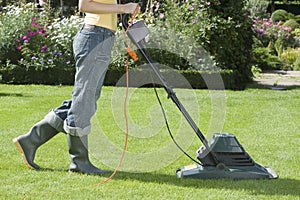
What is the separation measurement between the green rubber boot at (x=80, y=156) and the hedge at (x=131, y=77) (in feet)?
14.5

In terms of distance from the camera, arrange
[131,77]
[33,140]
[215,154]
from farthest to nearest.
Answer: [131,77] → [33,140] → [215,154]

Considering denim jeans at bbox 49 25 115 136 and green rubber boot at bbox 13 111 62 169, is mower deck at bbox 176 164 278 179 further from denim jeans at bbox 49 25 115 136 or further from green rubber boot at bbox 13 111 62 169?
green rubber boot at bbox 13 111 62 169

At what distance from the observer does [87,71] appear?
3834 mm

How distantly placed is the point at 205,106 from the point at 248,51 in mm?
2795

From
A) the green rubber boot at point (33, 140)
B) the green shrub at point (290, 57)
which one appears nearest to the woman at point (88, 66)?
the green rubber boot at point (33, 140)

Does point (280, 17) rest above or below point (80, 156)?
below

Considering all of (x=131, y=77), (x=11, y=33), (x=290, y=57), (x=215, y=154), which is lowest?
(x=290, y=57)

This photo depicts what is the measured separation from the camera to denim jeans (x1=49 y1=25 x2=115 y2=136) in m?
3.82

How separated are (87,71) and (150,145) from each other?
49.1 inches

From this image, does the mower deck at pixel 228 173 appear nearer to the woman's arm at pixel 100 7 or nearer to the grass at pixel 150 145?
the grass at pixel 150 145

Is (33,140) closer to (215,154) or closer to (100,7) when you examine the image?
(100,7)

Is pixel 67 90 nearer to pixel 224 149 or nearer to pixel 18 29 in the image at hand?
pixel 18 29

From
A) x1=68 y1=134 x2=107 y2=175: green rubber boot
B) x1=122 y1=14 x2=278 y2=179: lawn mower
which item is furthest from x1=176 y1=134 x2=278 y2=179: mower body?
x1=68 y1=134 x2=107 y2=175: green rubber boot

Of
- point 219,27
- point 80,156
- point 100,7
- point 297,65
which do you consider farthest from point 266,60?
point 100,7
